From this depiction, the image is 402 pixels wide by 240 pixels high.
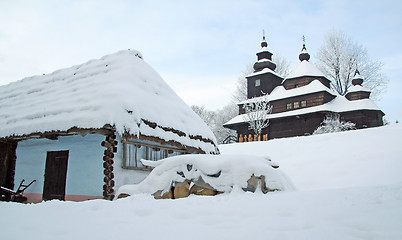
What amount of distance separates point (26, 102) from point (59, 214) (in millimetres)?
8920

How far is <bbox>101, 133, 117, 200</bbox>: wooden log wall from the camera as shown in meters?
8.45

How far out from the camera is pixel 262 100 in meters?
28.6

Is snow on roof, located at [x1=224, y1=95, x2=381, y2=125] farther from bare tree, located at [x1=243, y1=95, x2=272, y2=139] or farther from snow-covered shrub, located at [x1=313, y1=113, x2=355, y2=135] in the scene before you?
bare tree, located at [x1=243, y1=95, x2=272, y2=139]

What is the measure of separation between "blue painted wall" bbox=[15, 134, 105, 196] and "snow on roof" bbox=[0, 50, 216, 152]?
763mm

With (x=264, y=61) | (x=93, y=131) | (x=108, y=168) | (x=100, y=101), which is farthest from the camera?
(x=264, y=61)

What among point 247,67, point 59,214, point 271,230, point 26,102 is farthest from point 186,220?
point 247,67

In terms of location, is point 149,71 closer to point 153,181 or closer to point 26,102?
point 26,102

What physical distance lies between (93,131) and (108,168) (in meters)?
1.15

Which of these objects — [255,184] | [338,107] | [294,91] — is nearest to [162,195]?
[255,184]

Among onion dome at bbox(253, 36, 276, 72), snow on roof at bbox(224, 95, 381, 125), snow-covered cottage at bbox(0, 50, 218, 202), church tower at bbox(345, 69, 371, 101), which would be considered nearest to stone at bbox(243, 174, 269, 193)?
snow-covered cottage at bbox(0, 50, 218, 202)

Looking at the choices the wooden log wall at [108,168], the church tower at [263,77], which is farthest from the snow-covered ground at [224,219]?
the church tower at [263,77]

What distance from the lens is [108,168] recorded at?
8531 millimetres

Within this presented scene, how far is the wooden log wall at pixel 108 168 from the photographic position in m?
8.45

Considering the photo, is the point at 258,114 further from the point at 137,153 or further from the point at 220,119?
the point at 137,153
